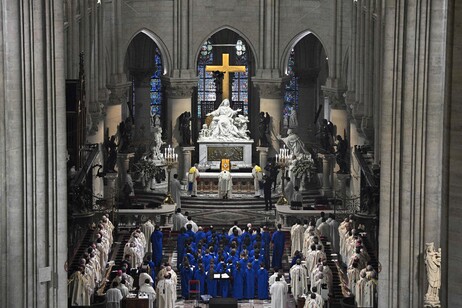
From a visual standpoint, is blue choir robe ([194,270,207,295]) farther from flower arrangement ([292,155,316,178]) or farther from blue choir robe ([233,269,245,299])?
flower arrangement ([292,155,316,178])

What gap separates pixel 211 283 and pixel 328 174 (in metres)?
14.6

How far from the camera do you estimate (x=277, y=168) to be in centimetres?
4884

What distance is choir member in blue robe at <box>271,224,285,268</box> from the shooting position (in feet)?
132

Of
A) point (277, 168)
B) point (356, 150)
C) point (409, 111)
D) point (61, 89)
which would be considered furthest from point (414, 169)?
point (277, 168)

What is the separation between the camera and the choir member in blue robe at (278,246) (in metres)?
40.3

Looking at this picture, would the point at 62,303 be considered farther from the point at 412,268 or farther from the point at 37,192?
the point at 412,268

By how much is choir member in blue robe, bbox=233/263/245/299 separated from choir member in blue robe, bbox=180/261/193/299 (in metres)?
1.31

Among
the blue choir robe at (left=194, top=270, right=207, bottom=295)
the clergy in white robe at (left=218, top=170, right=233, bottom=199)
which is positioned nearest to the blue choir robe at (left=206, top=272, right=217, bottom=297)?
the blue choir robe at (left=194, top=270, right=207, bottom=295)

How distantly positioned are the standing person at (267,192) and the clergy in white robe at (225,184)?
4.73 ft

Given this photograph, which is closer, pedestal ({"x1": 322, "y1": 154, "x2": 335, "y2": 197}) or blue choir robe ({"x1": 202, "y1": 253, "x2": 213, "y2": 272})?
blue choir robe ({"x1": 202, "y1": 253, "x2": 213, "y2": 272})

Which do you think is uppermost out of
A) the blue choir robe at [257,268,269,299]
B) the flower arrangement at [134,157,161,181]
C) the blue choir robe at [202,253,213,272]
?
the flower arrangement at [134,157,161,181]

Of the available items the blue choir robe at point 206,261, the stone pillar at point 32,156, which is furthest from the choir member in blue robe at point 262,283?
the stone pillar at point 32,156

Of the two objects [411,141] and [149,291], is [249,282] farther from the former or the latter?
[411,141]

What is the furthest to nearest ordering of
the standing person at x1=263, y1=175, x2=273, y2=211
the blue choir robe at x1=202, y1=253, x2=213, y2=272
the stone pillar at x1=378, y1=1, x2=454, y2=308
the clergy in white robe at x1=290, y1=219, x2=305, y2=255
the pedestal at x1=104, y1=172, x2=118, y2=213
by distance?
1. the standing person at x1=263, y1=175, x2=273, y2=211
2. the pedestal at x1=104, y1=172, x2=118, y2=213
3. the clergy in white robe at x1=290, y1=219, x2=305, y2=255
4. the blue choir robe at x1=202, y1=253, x2=213, y2=272
5. the stone pillar at x1=378, y1=1, x2=454, y2=308
